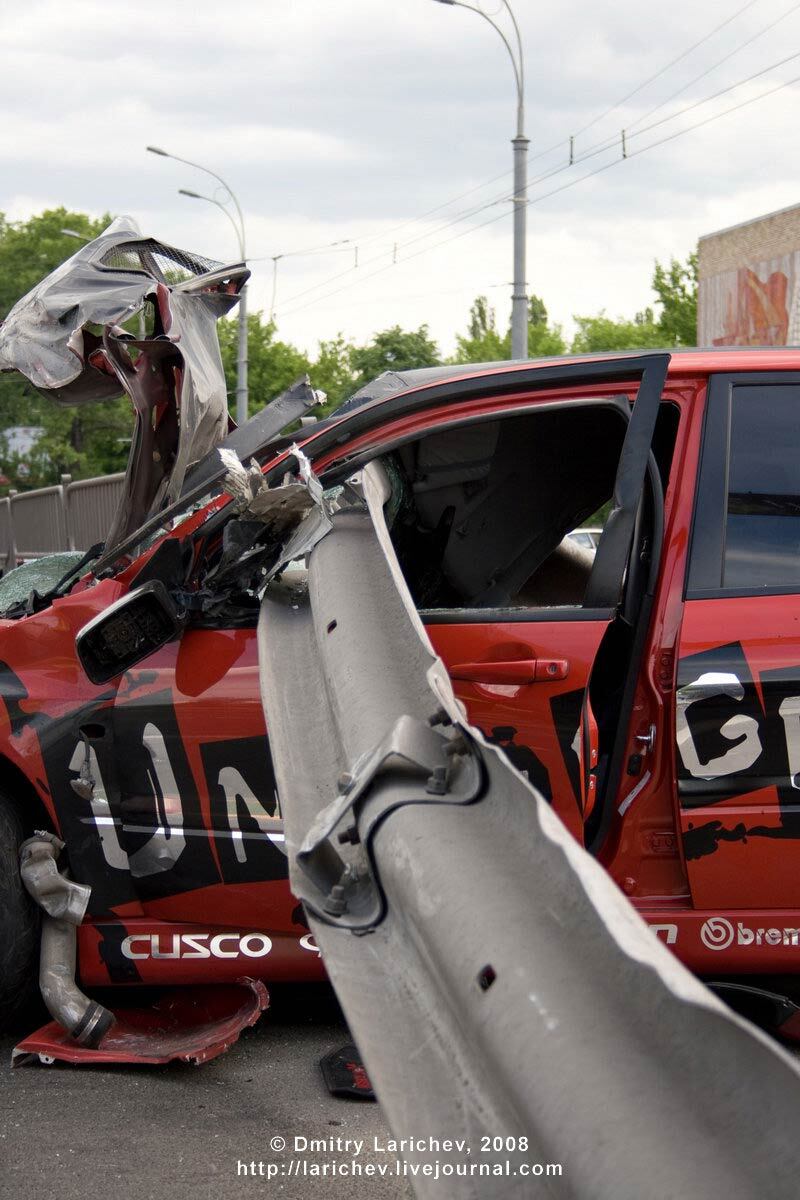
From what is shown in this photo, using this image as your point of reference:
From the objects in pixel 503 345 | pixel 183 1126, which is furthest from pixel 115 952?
pixel 503 345

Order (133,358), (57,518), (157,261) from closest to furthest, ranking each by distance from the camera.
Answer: (133,358), (157,261), (57,518)

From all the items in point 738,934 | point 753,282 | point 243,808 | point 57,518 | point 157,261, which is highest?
point 753,282

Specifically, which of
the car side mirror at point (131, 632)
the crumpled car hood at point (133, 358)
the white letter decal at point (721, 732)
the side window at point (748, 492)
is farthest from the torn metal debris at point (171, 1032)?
the side window at point (748, 492)

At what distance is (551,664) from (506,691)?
13 cm

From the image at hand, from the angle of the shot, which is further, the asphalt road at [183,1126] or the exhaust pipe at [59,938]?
the exhaust pipe at [59,938]

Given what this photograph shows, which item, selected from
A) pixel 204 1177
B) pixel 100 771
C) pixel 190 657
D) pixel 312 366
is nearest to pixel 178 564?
pixel 190 657

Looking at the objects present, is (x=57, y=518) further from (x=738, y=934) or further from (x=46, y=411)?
(x=46, y=411)

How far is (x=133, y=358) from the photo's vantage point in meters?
3.95

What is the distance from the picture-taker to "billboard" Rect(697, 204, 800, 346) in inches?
1070

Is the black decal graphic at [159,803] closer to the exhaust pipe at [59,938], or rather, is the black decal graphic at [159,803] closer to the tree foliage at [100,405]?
the exhaust pipe at [59,938]

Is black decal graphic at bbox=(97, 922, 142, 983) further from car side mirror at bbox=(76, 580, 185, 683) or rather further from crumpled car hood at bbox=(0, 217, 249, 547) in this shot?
crumpled car hood at bbox=(0, 217, 249, 547)

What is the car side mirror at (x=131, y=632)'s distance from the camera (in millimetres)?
3240

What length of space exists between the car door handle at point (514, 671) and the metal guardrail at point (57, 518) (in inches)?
512

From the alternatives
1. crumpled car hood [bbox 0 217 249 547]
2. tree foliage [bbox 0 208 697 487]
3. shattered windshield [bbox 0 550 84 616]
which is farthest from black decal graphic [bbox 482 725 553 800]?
tree foliage [bbox 0 208 697 487]
